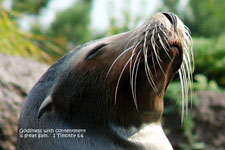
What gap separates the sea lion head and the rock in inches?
90.7

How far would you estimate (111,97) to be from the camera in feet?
11.2

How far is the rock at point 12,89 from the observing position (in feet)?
18.5

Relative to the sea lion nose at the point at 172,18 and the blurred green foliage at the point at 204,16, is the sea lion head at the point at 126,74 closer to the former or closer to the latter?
the sea lion nose at the point at 172,18

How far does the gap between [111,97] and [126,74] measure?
21cm

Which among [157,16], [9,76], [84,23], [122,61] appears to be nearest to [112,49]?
[122,61]

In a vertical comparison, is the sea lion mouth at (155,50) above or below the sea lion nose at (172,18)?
below

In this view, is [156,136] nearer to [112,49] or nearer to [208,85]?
[112,49]

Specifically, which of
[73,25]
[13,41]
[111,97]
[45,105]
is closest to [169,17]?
[111,97]

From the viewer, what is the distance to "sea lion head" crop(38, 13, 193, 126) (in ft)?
10.6

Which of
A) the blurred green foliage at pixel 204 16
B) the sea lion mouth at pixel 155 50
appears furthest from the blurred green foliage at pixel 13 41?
the sea lion mouth at pixel 155 50

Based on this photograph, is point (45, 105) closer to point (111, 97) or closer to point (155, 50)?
point (111, 97)

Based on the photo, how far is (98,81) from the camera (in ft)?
11.3

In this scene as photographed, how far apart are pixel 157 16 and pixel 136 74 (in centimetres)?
44

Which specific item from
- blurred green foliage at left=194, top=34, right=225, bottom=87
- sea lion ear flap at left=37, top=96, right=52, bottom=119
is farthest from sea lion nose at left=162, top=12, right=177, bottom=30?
blurred green foliage at left=194, top=34, right=225, bottom=87
